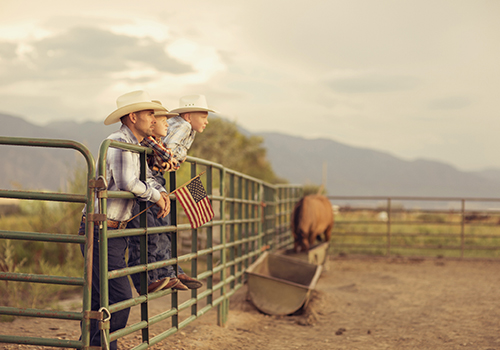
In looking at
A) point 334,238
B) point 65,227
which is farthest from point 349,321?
point 334,238

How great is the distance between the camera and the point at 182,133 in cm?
397

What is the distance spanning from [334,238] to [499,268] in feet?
23.0

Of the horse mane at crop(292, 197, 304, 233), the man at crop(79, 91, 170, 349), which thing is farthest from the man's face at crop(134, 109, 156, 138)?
the horse mane at crop(292, 197, 304, 233)

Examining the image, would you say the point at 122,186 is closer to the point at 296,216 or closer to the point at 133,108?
the point at 133,108

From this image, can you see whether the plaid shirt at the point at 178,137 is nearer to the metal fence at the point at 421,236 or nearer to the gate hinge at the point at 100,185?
the gate hinge at the point at 100,185

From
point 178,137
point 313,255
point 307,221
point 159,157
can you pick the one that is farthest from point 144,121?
point 307,221

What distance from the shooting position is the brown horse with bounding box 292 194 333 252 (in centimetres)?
977

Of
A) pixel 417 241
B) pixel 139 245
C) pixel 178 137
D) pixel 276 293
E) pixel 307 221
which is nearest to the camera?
pixel 139 245

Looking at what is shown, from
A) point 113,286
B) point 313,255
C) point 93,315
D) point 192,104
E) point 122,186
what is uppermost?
point 192,104

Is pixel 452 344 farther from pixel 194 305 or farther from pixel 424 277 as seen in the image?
pixel 424 277

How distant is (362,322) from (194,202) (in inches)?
135

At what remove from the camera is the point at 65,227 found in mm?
9383

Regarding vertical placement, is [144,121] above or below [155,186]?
above

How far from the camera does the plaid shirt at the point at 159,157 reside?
11.6 feet
